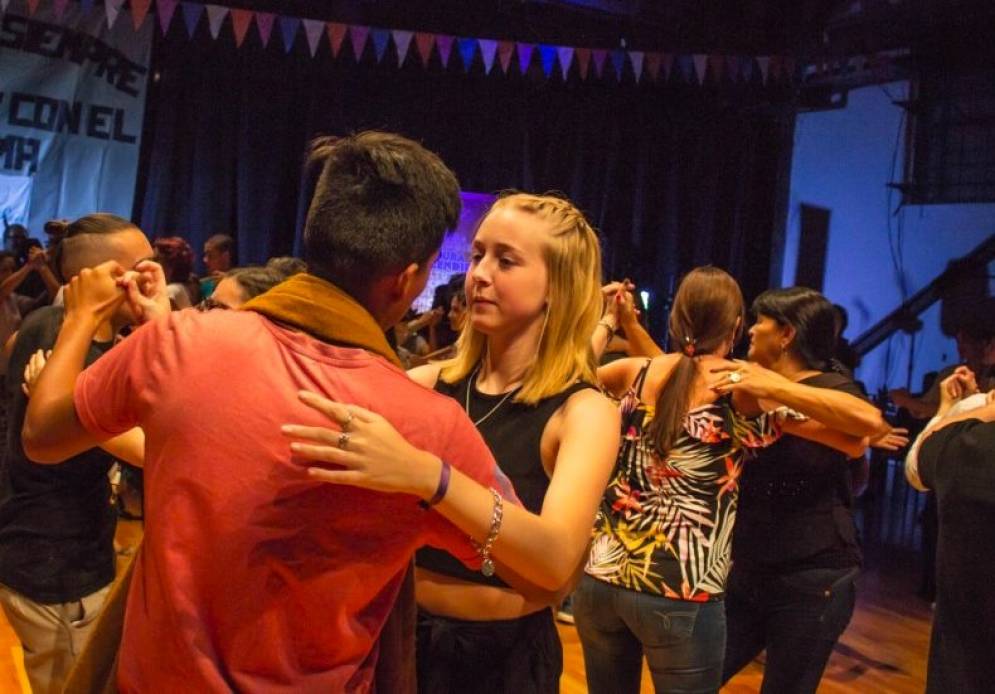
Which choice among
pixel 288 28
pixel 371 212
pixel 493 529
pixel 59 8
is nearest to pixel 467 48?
pixel 288 28

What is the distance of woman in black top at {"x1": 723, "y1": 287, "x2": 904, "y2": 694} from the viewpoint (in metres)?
2.84

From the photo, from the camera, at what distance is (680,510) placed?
2.56 meters

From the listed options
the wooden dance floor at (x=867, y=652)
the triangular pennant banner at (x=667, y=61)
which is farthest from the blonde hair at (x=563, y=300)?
the triangular pennant banner at (x=667, y=61)

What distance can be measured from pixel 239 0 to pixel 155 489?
7.37 m

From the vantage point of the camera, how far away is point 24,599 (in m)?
2.29

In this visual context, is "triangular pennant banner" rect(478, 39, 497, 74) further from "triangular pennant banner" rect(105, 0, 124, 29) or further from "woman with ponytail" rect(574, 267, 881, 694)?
"woman with ponytail" rect(574, 267, 881, 694)

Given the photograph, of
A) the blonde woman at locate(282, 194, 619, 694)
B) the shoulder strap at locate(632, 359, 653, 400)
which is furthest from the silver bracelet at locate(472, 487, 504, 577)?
the shoulder strap at locate(632, 359, 653, 400)

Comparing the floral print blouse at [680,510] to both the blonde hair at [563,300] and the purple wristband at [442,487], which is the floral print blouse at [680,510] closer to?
the blonde hair at [563,300]

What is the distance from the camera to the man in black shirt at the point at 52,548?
2289 mm

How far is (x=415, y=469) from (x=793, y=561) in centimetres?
202

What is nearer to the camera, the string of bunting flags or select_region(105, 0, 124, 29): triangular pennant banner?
select_region(105, 0, 124, 29): triangular pennant banner

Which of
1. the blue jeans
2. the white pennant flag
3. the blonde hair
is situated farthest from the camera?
the white pennant flag

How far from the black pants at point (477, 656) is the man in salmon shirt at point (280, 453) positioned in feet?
1.61

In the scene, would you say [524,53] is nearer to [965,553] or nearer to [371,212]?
[965,553]
